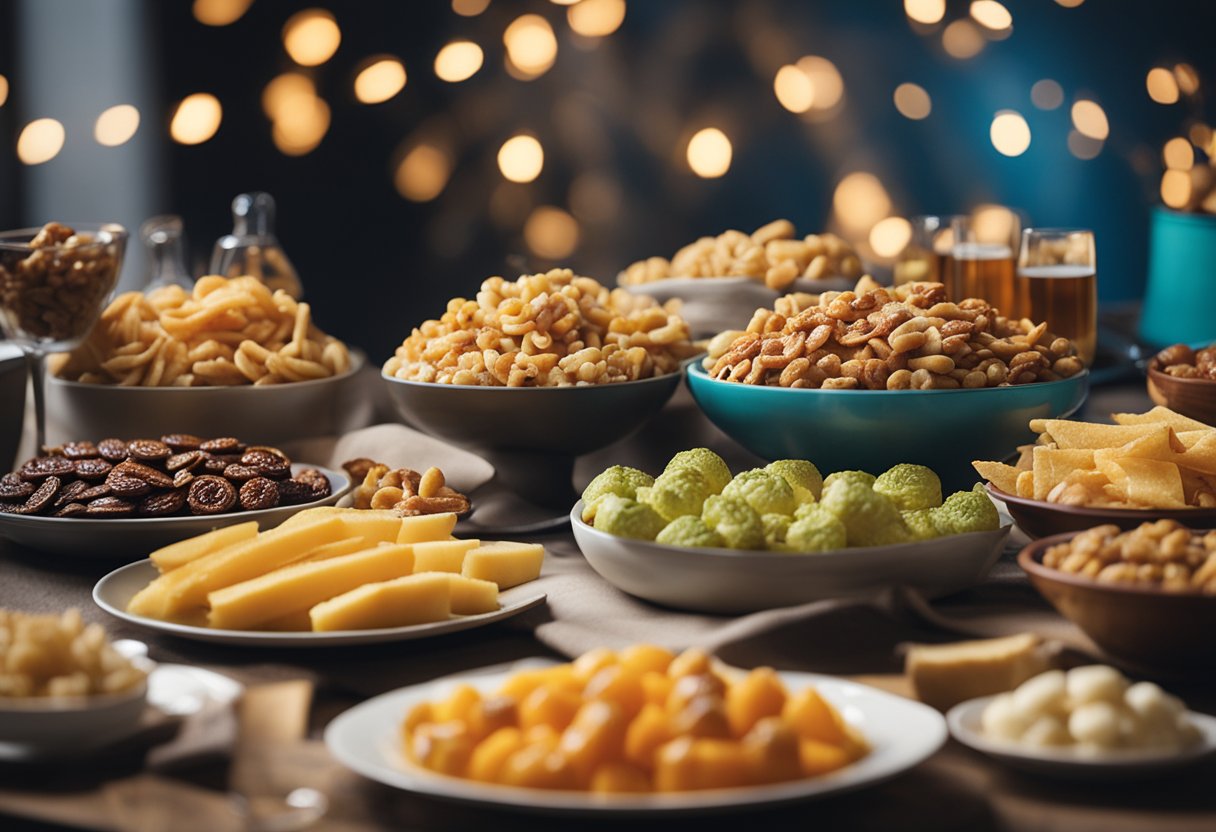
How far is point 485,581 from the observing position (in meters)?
1.28

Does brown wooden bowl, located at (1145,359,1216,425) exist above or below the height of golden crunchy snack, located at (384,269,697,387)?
below

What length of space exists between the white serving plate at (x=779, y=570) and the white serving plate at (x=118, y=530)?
1.31 ft

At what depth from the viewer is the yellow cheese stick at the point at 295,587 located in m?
1.16

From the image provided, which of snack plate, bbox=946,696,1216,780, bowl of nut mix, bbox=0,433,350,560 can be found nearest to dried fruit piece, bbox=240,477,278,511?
bowl of nut mix, bbox=0,433,350,560

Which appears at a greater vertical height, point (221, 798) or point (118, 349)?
point (118, 349)

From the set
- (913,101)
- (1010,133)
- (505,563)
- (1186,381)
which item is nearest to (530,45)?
(913,101)

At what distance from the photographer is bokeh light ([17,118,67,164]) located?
3.15 m

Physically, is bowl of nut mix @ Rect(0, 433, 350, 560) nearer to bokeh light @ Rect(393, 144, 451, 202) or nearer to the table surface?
the table surface

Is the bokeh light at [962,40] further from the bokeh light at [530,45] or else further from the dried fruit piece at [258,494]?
the dried fruit piece at [258,494]

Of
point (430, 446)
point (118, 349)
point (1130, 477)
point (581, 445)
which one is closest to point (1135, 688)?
point (1130, 477)

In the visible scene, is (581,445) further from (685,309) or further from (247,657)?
(247,657)

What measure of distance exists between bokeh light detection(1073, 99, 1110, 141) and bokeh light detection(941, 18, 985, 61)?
0.26 m

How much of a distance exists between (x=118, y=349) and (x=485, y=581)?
2.71 feet

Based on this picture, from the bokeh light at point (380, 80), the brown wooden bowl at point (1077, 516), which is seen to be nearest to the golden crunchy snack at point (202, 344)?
the brown wooden bowl at point (1077, 516)
